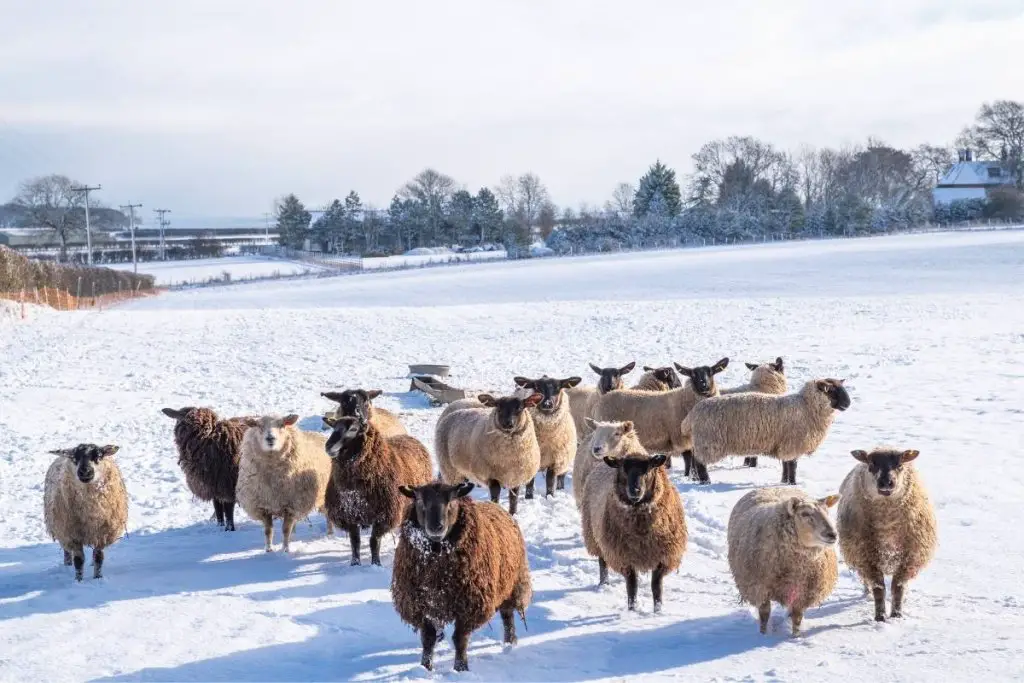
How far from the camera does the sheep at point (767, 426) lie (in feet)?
36.2

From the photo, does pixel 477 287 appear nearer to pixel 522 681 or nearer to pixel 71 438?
pixel 71 438

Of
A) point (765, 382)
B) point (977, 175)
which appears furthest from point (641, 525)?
point (977, 175)

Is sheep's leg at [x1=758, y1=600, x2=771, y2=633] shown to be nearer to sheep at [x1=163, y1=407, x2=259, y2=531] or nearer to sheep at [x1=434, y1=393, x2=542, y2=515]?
sheep at [x1=434, y1=393, x2=542, y2=515]

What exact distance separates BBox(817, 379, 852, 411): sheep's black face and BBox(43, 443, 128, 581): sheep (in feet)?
26.4

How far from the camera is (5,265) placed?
3659cm

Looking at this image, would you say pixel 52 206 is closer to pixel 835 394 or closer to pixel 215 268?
pixel 215 268

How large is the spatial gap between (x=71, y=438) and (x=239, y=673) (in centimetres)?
928

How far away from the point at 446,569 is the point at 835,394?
682cm

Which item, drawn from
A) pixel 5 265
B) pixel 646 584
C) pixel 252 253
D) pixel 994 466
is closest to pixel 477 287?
pixel 5 265

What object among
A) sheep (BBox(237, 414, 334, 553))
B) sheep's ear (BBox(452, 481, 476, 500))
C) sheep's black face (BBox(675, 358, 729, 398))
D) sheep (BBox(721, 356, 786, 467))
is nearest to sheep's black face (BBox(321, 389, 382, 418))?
sheep (BBox(237, 414, 334, 553))

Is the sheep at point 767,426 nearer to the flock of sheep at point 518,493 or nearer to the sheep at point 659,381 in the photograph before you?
the flock of sheep at point 518,493

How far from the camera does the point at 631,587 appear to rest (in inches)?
283

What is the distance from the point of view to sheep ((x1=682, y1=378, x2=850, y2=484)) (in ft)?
36.2

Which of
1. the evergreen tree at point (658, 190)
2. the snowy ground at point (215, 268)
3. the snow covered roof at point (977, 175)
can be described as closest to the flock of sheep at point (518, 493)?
the snowy ground at point (215, 268)
